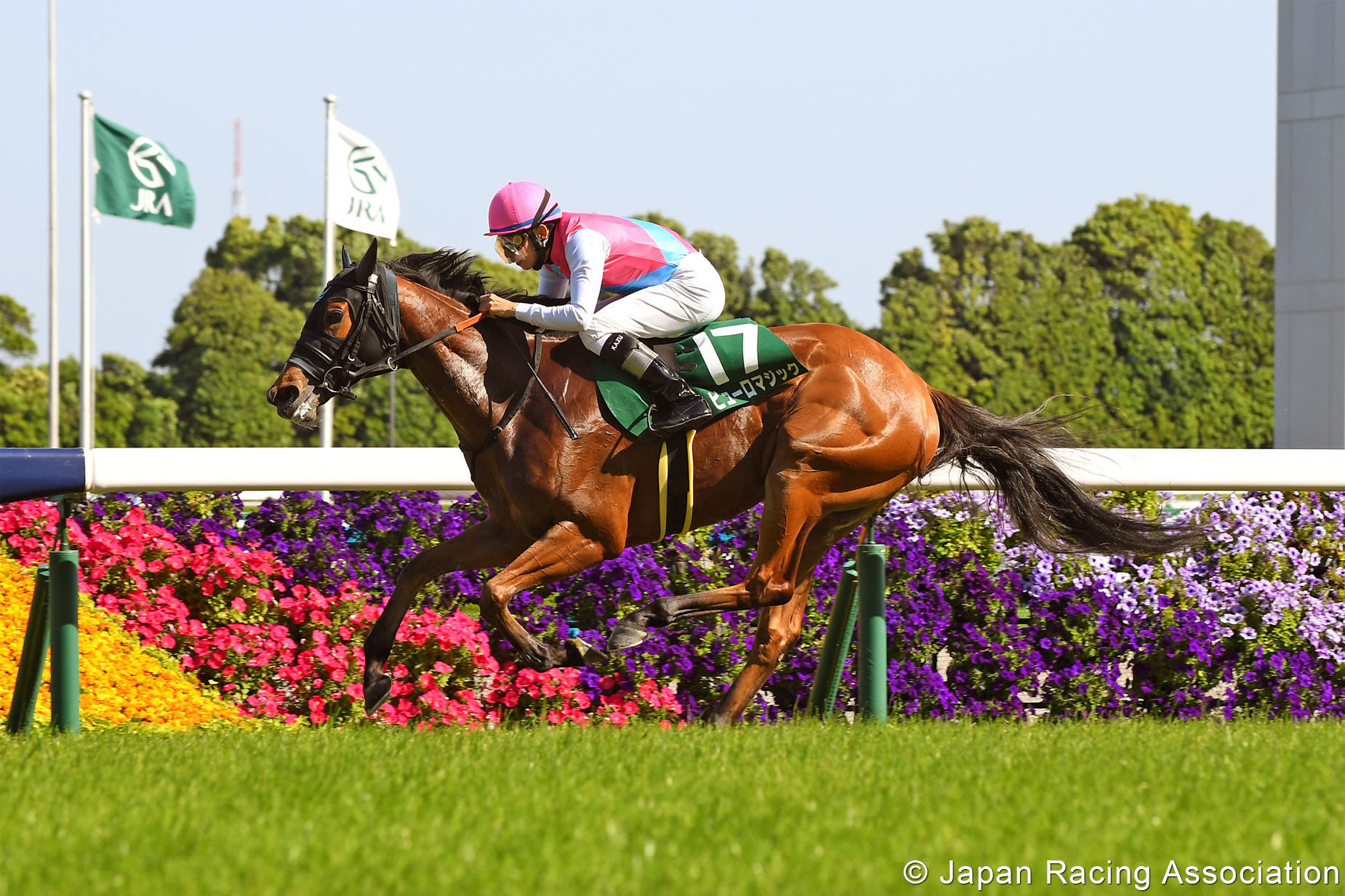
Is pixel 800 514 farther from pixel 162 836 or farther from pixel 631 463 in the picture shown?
pixel 162 836

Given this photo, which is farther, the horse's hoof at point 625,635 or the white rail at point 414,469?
the white rail at point 414,469

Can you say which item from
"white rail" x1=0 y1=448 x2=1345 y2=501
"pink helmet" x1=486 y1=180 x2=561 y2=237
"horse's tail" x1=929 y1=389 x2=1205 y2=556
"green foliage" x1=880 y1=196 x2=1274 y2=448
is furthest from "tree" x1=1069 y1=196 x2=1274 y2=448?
"pink helmet" x1=486 y1=180 x2=561 y2=237

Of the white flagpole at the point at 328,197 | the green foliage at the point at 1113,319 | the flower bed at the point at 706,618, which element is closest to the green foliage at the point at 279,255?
the green foliage at the point at 1113,319

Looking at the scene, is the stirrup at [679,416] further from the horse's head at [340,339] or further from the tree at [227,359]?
the tree at [227,359]

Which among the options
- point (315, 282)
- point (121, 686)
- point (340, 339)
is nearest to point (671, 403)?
point (340, 339)

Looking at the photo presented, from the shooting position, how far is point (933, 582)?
5.68 meters

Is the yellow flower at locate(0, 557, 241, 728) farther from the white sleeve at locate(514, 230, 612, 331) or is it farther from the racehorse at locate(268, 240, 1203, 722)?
the white sleeve at locate(514, 230, 612, 331)

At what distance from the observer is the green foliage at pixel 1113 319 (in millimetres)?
39125

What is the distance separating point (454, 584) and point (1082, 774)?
2813 millimetres

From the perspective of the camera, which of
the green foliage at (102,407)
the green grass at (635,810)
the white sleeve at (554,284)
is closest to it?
the green grass at (635,810)

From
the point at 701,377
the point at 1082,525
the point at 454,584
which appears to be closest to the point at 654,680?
the point at 454,584

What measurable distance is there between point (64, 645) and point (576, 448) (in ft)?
5.92

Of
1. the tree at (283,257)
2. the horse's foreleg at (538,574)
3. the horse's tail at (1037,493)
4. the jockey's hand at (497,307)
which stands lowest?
A: the horse's foreleg at (538,574)

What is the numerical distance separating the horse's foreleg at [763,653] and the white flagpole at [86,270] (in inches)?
557
